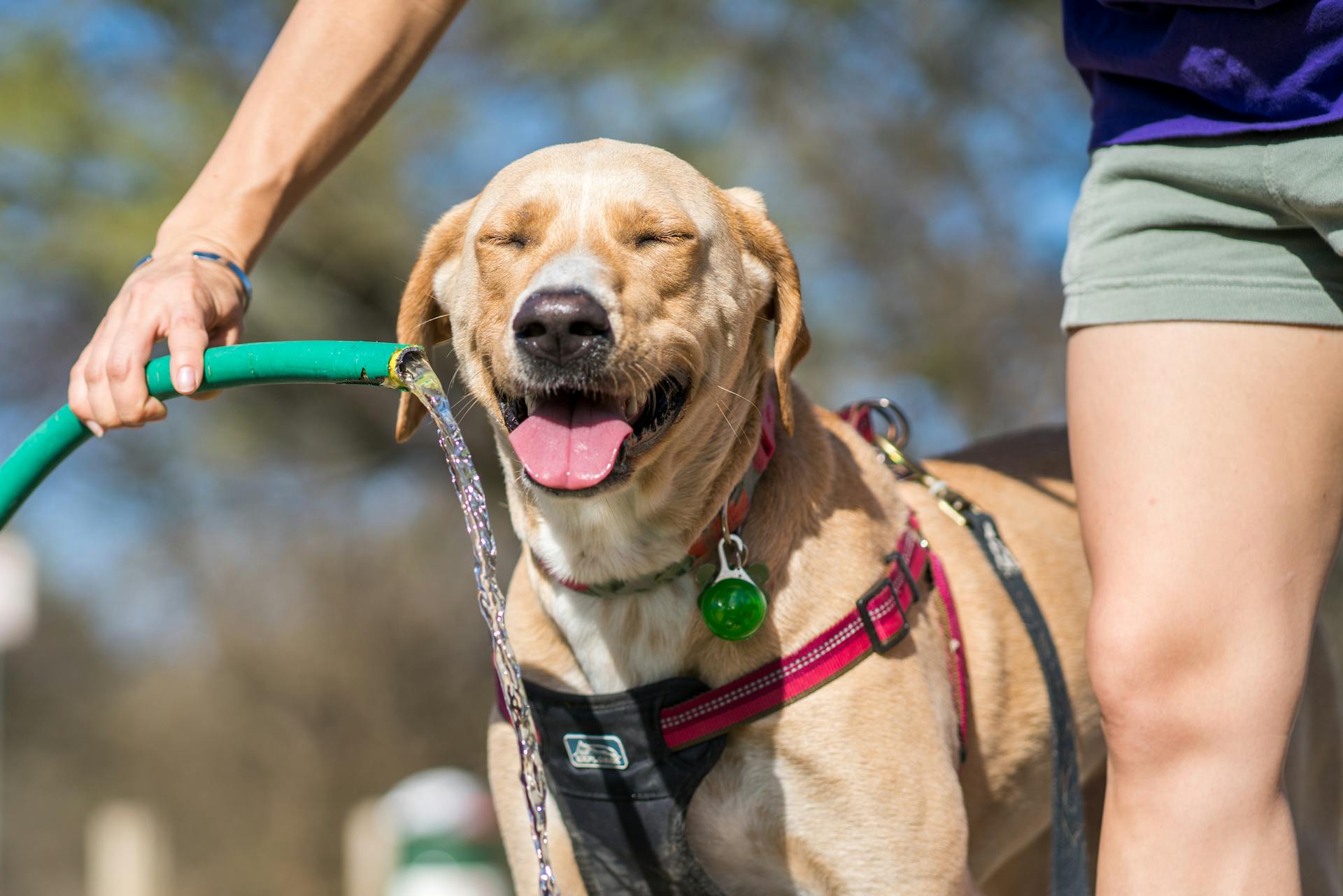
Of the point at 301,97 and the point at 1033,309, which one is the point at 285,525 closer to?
the point at 1033,309

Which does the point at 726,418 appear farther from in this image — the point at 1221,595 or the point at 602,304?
the point at 1221,595

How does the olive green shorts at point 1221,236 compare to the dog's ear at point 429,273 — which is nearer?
the olive green shorts at point 1221,236

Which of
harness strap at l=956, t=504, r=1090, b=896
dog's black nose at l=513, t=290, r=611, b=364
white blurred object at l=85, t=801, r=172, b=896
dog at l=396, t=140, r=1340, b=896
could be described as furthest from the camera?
white blurred object at l=85, t=801, r=172, b=896

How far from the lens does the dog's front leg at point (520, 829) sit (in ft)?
9.34

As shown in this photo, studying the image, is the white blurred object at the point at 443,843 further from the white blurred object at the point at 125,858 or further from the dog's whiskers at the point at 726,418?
the white blurred object at the point at 125,858

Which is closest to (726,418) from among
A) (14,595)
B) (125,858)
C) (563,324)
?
(563,324)

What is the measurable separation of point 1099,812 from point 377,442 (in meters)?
8.19

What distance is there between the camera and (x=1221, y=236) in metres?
2.22

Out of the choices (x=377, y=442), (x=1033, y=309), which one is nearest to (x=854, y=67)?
(x=1033, y=309)

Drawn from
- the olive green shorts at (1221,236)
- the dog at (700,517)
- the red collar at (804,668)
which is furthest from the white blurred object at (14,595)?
the olive green shorts at (1221,236)

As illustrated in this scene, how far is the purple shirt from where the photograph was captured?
212 cm

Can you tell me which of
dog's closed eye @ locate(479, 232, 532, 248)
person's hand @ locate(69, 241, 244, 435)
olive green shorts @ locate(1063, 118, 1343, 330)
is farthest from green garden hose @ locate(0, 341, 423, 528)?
olive green shorts @ locate(1063, 118, 1343, 330)

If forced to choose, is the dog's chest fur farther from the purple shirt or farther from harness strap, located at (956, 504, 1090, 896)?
the purple shirt

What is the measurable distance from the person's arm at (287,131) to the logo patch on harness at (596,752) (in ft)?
3.34
